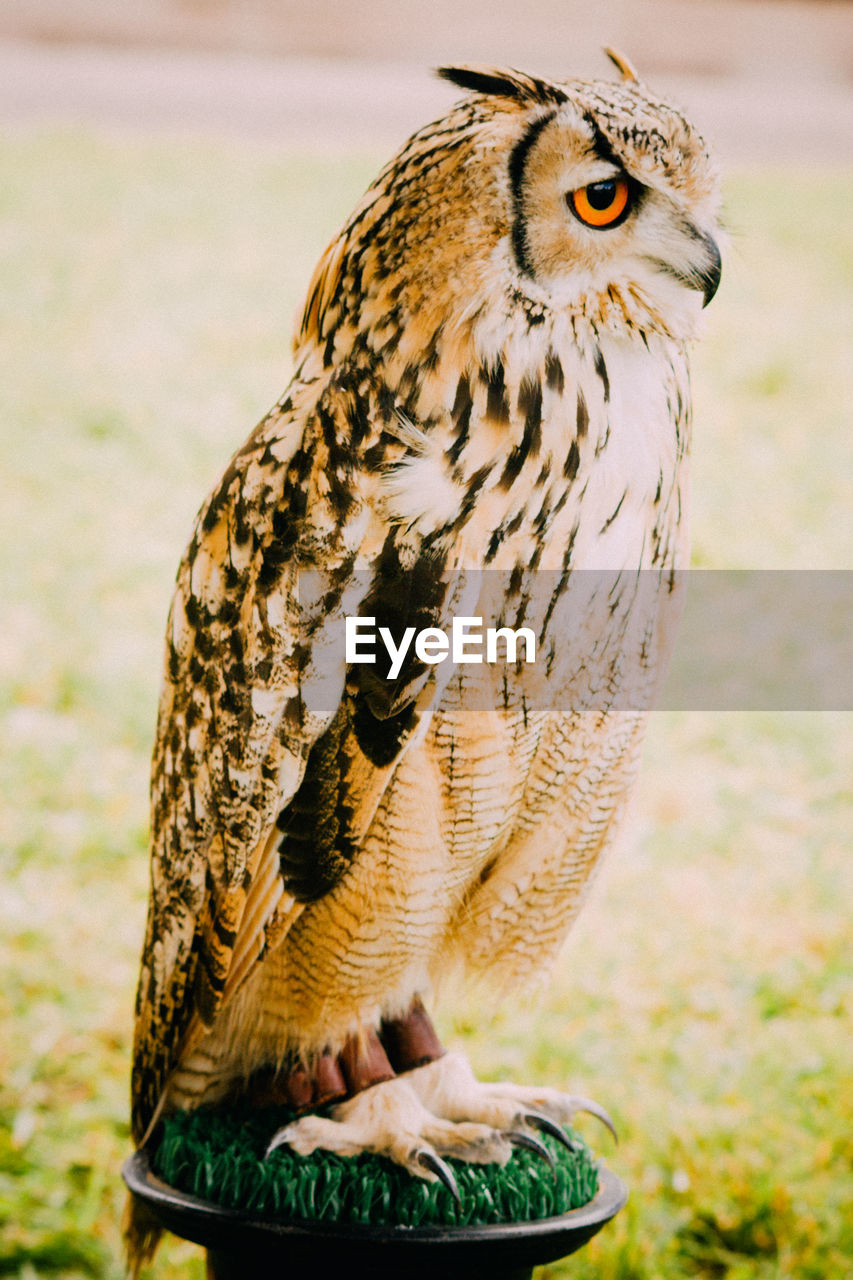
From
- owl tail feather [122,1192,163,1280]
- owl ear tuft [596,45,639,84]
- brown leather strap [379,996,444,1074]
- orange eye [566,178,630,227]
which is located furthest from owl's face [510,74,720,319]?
owl tail feather [122,1192,163,1280]

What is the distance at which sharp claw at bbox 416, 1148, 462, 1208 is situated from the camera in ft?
3.98

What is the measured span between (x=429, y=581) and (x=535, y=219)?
1.13 feet

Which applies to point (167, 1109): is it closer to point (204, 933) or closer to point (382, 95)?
point (204, 933)

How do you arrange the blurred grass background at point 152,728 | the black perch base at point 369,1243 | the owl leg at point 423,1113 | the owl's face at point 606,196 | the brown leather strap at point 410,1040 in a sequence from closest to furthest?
the owl's face at point 606,196, the black perch base at point 369,1243, the owl leg at point 423,1113, the brown leather strap at point 410,1040, the blurred grass background at point 152,728

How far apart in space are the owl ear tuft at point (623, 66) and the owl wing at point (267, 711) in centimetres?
46

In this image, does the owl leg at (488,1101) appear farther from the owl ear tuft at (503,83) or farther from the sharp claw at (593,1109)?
the owl ear tuft at (503,83)

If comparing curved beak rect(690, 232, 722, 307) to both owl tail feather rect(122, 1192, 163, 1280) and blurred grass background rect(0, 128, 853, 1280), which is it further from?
owl tail feather rect(122, 1192, 163, 1280)

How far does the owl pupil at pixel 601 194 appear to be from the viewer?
1063mm

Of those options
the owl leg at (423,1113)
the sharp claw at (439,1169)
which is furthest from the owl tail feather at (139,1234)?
the sharp claw at (439,1169)

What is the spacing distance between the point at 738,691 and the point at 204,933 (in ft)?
8.16

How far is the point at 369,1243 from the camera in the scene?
3.82ft

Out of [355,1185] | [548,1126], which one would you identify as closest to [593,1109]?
[548,1126]

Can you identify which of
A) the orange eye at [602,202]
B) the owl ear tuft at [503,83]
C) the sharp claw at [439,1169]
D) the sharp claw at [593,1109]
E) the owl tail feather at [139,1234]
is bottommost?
the owl tail feather at [139,1234]

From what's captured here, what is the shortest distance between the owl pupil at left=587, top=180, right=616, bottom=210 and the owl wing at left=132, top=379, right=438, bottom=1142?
0.30 meters
